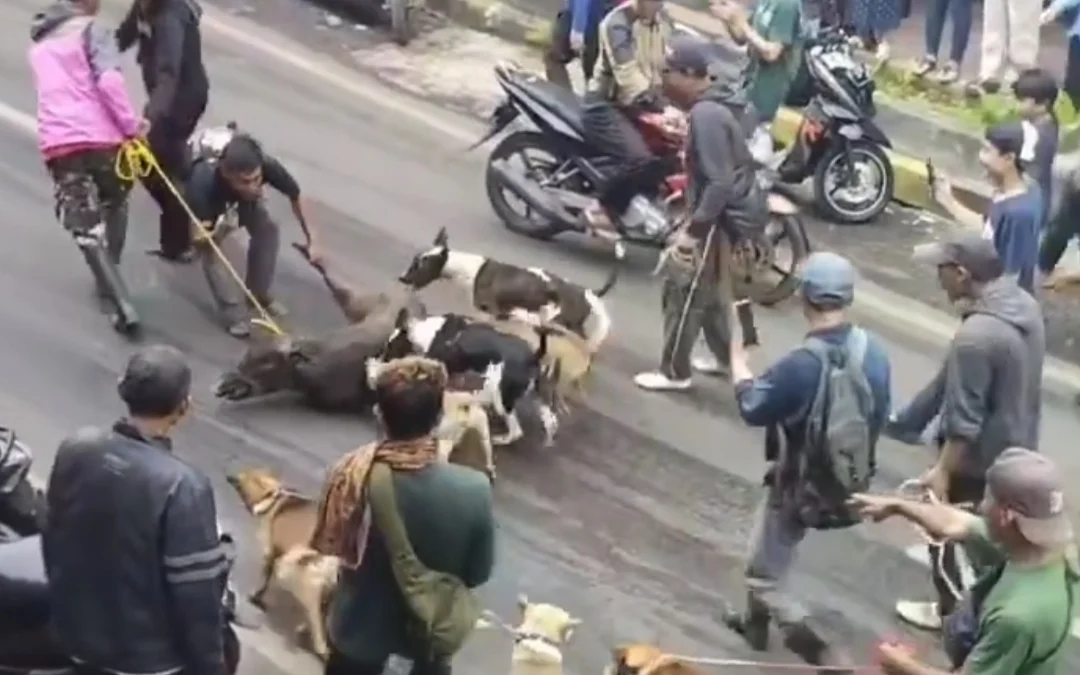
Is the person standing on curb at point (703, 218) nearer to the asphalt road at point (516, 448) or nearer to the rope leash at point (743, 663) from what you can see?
the asphalt road at point (516, 448)

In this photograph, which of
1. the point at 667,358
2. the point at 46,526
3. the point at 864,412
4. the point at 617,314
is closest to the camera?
the point at 46,526

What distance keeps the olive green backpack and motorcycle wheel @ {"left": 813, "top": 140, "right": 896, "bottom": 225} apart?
6.91 m

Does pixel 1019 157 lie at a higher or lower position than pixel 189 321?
higher

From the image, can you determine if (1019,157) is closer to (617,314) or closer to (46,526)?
(617,314)

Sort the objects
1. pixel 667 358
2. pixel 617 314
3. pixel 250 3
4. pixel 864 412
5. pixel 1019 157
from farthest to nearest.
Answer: pixel 250 3 < pixel 617 314 < pixel 667 358 < pixel 1019 157 < pixel 864 412

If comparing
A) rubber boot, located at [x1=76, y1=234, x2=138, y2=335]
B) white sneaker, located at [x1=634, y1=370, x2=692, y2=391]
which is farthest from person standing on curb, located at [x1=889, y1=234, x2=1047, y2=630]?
rubber boot, located at [x1=76, y1=234, x2=138, y2=335]

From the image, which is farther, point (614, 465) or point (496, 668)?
point (614, 465)

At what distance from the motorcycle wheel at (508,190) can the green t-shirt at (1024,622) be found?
6509 millimetres

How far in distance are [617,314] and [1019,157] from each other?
2.62m

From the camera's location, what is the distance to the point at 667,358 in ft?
33.2

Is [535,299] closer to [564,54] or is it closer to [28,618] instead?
[28,618]

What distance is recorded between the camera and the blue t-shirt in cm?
914

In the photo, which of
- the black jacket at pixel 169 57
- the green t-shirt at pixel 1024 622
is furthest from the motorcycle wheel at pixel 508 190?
the green t-shirt at pixel 1024 622

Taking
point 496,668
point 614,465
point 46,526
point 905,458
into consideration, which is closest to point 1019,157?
point 905,458
